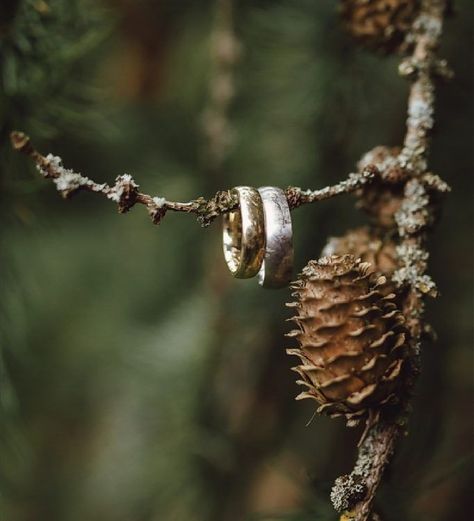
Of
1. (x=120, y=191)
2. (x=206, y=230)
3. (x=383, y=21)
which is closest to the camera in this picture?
(x=120, y=191)

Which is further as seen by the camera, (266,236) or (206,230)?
(206,230)

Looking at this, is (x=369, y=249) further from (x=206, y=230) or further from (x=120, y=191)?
(x=206, y=230)

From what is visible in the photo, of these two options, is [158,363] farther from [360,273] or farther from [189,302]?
[360,273]

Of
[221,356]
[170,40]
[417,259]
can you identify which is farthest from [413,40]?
[170,40]

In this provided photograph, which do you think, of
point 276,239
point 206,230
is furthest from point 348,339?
point 206,230

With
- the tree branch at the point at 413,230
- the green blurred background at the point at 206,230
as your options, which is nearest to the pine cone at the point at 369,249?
the tree branch at the point at 413,230
